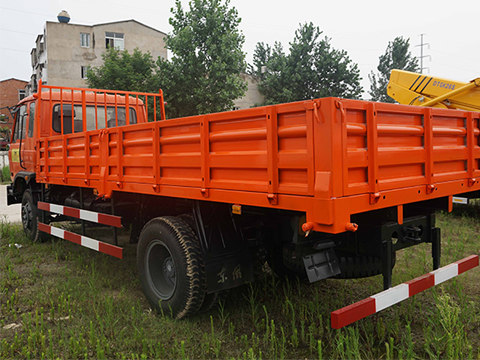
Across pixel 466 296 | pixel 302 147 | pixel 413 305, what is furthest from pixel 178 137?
pixel 466 296

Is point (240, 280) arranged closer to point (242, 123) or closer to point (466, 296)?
point (242, 123)

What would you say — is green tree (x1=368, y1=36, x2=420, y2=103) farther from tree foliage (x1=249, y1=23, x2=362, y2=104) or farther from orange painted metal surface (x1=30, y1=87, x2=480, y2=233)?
orange painted metal surface (x1=30, y1=87, x2=480, y2=233)

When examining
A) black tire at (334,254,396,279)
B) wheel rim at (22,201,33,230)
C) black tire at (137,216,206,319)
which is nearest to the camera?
black tire at (334,254,396,279)

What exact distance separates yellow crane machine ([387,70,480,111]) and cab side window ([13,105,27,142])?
24.3 ft

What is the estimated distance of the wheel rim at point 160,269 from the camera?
3811 millimetres

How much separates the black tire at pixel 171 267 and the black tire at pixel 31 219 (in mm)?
3725

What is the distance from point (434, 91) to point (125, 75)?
20.1 m

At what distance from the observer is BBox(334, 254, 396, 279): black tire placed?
323cm

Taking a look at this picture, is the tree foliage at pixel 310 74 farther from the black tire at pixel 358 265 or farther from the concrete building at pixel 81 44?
the black tire at pixel 358 265

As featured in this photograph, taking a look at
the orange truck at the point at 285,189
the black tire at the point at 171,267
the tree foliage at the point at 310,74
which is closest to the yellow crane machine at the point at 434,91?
the orange truck at the point at 285,189

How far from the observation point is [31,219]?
7070 millimetres

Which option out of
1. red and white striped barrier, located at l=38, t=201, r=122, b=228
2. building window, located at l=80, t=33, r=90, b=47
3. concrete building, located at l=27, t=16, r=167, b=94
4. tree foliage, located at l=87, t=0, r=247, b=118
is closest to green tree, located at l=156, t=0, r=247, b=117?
tree foliage, located at l=87, t=0, r=247, b=118

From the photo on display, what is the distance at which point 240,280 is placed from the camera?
11.6 ft

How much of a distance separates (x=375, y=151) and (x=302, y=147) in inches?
20.7
